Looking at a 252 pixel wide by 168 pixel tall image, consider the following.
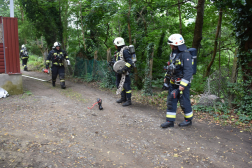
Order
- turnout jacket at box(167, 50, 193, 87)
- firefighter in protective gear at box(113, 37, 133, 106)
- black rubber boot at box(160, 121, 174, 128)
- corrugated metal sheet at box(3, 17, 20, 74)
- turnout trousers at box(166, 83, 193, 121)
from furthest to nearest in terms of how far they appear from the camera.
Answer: corrugated metal sheet at box(3, 17, 20, 74) → firefighter in protective gear at box(113, 37, 133, 106) → black rubber boot at box(160, 121, 174, 128) → turnout trousers at box(166, 83, 193, 121) → turnout jacket at box(167, 50, 193, 87)

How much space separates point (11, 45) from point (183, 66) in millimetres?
6290

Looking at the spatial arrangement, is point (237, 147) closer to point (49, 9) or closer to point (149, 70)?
point (149, 70)

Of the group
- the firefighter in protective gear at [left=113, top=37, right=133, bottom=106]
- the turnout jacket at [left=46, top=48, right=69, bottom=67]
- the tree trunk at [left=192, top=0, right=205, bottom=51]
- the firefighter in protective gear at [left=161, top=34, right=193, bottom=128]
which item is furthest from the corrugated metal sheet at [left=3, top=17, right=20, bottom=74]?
the tree trunk at [left=192, top=0, right=205, bottom=51]

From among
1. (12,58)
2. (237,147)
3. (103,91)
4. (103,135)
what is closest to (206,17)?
(103,91)

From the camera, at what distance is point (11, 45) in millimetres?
6805

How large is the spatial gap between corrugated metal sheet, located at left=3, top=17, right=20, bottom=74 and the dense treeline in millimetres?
485

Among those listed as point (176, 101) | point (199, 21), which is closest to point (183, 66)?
point (176, 101)

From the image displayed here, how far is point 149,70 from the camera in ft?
23.9

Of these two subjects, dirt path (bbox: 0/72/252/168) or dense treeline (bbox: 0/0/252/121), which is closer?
dirt path (bbox: 0/72/252/168)

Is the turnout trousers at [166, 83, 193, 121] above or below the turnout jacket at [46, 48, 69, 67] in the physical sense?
below

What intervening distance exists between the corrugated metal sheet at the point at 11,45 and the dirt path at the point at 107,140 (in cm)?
169

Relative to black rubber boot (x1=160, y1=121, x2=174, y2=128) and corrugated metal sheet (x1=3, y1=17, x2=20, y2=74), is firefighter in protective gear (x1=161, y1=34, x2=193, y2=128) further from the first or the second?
corrugated metal sheet (x1=3, y1=17, x2=20, y2=74)

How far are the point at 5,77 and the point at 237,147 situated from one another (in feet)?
25.0

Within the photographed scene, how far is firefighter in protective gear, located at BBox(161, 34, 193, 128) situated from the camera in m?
4.24
